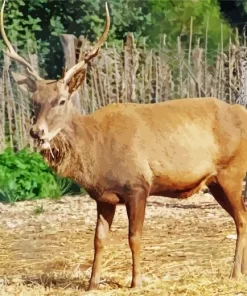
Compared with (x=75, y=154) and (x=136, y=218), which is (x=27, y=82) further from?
(x=136, y=218)

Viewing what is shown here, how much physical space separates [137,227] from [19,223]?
3.54m

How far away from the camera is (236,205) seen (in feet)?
24.9

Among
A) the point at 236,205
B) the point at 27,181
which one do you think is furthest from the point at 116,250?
the point at 27,181

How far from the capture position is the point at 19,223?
34.1 ft

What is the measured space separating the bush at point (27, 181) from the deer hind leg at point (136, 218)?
4479 millimetres

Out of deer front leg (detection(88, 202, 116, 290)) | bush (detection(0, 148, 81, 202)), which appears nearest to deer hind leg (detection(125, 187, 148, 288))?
deer front leg (detection(88, 202, 116, 290))

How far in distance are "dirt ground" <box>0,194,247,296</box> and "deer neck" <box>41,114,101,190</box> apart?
0.93m

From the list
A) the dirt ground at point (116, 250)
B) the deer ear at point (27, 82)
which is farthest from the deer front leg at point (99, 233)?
the deer ear at point (27, 82)

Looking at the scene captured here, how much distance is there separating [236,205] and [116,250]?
1.62 m

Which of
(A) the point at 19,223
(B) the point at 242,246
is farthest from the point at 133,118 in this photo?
(A) the point at 19,223

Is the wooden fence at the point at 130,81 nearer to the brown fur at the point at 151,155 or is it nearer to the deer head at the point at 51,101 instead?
the brown fur at the point at 151,155

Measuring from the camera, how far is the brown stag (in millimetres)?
6996

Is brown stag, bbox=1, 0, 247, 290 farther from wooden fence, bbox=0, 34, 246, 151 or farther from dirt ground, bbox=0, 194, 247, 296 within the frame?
wooden fence, bbox=0, 34, 246, 151

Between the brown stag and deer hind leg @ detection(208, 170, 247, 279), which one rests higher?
the brown stag
